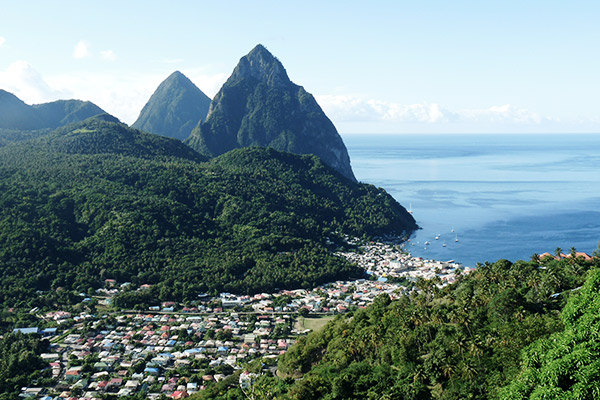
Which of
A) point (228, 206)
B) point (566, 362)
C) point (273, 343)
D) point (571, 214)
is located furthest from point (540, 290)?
point (571, 214)

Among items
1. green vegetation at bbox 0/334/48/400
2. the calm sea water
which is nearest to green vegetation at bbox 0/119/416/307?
the calm sea water

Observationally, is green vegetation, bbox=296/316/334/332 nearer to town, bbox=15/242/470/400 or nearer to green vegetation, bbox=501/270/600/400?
town, bbox=15/242/470/400

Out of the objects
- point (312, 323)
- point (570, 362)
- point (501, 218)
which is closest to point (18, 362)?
point (312, 323)

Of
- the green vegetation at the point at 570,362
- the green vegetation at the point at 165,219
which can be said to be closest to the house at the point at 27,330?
the green vegetation at the point at 165,219

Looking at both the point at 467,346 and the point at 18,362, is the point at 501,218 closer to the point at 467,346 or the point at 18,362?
the point at 467,346

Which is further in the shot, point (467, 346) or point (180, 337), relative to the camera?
point (180, 337)

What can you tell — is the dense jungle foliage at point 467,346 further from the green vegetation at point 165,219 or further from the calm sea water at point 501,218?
the calm sea water at point 501,218
